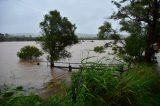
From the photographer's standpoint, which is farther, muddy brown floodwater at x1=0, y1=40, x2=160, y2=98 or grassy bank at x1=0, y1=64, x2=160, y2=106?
muddy brown floodwater at x1=0, y1=40, x2=160, y2=98

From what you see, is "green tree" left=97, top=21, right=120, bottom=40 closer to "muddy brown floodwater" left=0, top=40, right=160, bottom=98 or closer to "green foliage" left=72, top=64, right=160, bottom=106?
"muddy brown floodwater" left=0, top=40, right=160, bottom=98

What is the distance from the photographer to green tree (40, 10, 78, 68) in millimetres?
41375

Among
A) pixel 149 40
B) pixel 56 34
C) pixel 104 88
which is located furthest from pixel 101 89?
pixel 56 34

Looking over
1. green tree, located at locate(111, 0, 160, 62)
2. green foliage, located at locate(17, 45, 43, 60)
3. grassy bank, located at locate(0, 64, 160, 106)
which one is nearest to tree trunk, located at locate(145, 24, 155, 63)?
green tree, located at locate(111, 0, 160, 62)

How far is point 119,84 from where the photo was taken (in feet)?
22.6

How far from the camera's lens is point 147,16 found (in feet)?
82.9

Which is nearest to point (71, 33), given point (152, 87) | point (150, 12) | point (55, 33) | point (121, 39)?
point (55, 33)

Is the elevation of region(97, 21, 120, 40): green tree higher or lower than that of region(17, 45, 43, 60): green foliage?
higher

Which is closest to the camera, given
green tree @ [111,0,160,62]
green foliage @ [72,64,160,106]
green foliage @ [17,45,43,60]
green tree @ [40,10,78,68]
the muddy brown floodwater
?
green foliage @ [72,64,160,106]

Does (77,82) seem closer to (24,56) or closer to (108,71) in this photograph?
(108,71)

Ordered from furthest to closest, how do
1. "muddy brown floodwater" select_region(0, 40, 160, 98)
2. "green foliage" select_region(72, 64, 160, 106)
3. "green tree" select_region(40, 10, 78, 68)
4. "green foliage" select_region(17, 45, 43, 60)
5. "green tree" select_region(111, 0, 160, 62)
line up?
1. "green foliage" select_region(17, 45, 43, 60)
2. "green tree" select_region(40, 10, 78, 68)
3. "green tree" select_region(111, 0, 160, 62)
4. "muddy brown floodwater" select_region(0, 40, 160, 98)
5. "green foliage" select_region(72, 64, 160, 106)

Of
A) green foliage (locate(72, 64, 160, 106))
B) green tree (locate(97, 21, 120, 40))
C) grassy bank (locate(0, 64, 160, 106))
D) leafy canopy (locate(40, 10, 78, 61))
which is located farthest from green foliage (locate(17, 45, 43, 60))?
green foliage (locate(72, 64, 160, 106))

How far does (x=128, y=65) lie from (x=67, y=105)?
2614 mm

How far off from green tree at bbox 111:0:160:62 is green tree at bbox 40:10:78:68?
1676 centimetres
